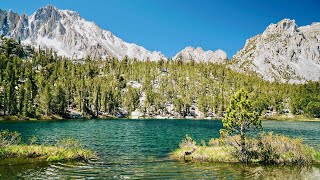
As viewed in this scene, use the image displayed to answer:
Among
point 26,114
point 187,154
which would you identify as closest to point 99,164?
point 187,154

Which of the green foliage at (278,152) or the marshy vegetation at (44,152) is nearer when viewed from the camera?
the marshy vegetation at (44,152)

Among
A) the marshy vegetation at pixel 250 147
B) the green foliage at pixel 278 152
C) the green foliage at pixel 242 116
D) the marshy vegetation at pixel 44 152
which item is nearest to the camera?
the marshy vegetation at pixel 44 152

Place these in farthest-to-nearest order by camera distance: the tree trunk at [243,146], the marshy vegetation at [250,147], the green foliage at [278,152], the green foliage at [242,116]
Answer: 1. the green foliage at [242,116]
2. the tree trunk at [243,146]
3. the marshy vegetation at [250,147]
4. the green foliage at [278,152]

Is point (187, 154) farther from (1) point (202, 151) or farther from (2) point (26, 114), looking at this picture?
(2) point (26, 114)

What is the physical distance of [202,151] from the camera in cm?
4469

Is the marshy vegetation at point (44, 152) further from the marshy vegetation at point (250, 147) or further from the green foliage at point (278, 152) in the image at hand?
the green foliage at point (278, 152)

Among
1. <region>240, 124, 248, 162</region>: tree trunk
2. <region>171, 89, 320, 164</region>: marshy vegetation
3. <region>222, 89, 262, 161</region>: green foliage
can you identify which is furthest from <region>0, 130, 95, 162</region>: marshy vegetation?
<region>240, 124, 248, 162</region>: tree trunk

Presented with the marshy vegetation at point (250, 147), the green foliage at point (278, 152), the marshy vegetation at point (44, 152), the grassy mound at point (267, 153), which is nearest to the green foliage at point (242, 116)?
the marshy vegetation at point (250, 147)

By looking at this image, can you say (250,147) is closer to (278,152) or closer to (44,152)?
(278,152)

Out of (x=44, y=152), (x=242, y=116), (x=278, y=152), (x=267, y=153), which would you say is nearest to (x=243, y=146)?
(x=267, y=153)

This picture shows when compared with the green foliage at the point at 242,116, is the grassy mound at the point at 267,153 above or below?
below

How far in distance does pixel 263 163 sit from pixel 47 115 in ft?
503

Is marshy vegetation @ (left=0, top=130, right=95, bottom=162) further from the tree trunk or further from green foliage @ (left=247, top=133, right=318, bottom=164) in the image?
green foliage @ (left=247, top=133, right=318, bottom=164)

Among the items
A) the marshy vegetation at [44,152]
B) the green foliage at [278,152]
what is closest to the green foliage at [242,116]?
the green foliage at [278,152]
